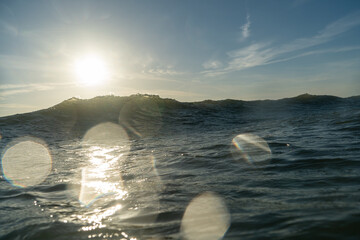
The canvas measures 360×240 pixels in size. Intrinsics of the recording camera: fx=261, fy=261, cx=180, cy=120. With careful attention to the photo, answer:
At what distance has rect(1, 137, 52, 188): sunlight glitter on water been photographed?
13.2 feet

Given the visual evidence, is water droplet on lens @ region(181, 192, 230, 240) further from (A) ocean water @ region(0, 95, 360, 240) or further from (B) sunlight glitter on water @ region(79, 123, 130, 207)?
(B) sunlight glitter on water @ region(79, 123, 130, 207)

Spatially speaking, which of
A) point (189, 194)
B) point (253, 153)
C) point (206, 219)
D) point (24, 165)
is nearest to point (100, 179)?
point (189, 194)

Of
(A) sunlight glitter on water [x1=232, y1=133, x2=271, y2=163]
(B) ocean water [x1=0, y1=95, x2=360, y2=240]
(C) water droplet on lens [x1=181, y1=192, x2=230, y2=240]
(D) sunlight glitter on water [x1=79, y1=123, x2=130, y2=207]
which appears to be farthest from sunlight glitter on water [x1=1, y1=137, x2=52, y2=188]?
(A) sunlight glitter on water [x1=232, y1=133, x2=271, y2=163]

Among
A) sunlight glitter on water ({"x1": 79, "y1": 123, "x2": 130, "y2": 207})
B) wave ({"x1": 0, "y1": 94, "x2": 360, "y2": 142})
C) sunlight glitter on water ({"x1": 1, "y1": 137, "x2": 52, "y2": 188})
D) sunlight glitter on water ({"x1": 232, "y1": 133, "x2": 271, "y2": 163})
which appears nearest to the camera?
sunlight glitter on water ({"x1": 79, "y1": 123, "x2": 130, "y2": 207})

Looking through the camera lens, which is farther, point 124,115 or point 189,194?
point 124,115

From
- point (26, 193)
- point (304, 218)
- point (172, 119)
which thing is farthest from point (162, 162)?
point (172, 119)

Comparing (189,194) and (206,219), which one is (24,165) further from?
(206,219)

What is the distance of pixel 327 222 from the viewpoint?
178 centimetres

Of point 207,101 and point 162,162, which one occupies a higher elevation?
point 207,101

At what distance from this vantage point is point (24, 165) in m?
5.24

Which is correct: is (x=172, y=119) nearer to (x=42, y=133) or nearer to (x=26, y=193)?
(x=42, y=133)

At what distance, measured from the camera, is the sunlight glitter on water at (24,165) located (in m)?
4.02

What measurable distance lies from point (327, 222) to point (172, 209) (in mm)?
1272

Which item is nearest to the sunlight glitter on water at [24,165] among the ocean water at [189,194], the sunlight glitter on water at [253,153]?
the ocean water at [189,194]
